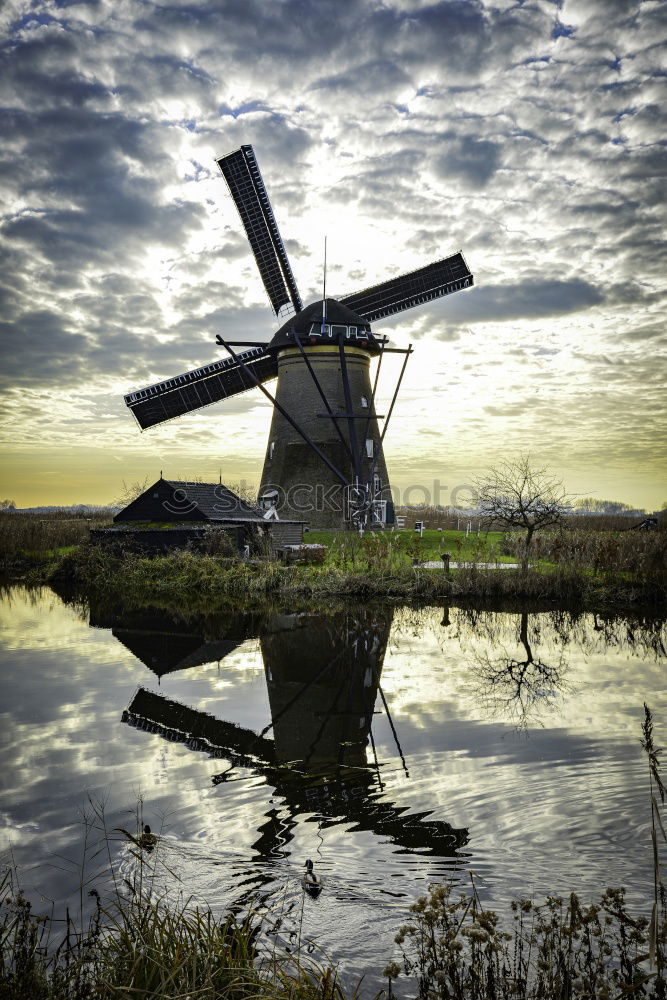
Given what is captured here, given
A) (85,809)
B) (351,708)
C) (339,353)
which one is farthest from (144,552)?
(85,809)

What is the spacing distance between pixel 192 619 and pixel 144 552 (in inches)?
307

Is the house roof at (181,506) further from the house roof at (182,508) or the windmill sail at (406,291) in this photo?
the windmill sail at (406,291)

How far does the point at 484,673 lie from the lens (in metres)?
9.82

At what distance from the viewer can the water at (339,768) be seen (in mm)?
4152

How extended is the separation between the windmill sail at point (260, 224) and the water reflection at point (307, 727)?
659 inches

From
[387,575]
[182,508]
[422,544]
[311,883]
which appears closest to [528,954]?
[311,883]

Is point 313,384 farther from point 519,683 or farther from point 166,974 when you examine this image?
point 166,974

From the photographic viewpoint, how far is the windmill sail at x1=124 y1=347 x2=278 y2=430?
25656 millimetres

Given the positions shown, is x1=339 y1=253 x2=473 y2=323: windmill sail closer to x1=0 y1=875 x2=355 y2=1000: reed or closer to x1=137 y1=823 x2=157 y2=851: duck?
x1=137 y1=823 x2=157 y2=851: duck

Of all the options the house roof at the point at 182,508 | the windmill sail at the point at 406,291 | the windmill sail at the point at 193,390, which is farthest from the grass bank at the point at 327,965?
the windmill sail at the point at 406,291

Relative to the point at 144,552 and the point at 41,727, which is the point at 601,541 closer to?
the point at 144,552

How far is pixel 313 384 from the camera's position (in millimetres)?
24562

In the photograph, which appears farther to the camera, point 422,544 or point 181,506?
point 422,544

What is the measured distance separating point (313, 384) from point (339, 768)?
1963cm
